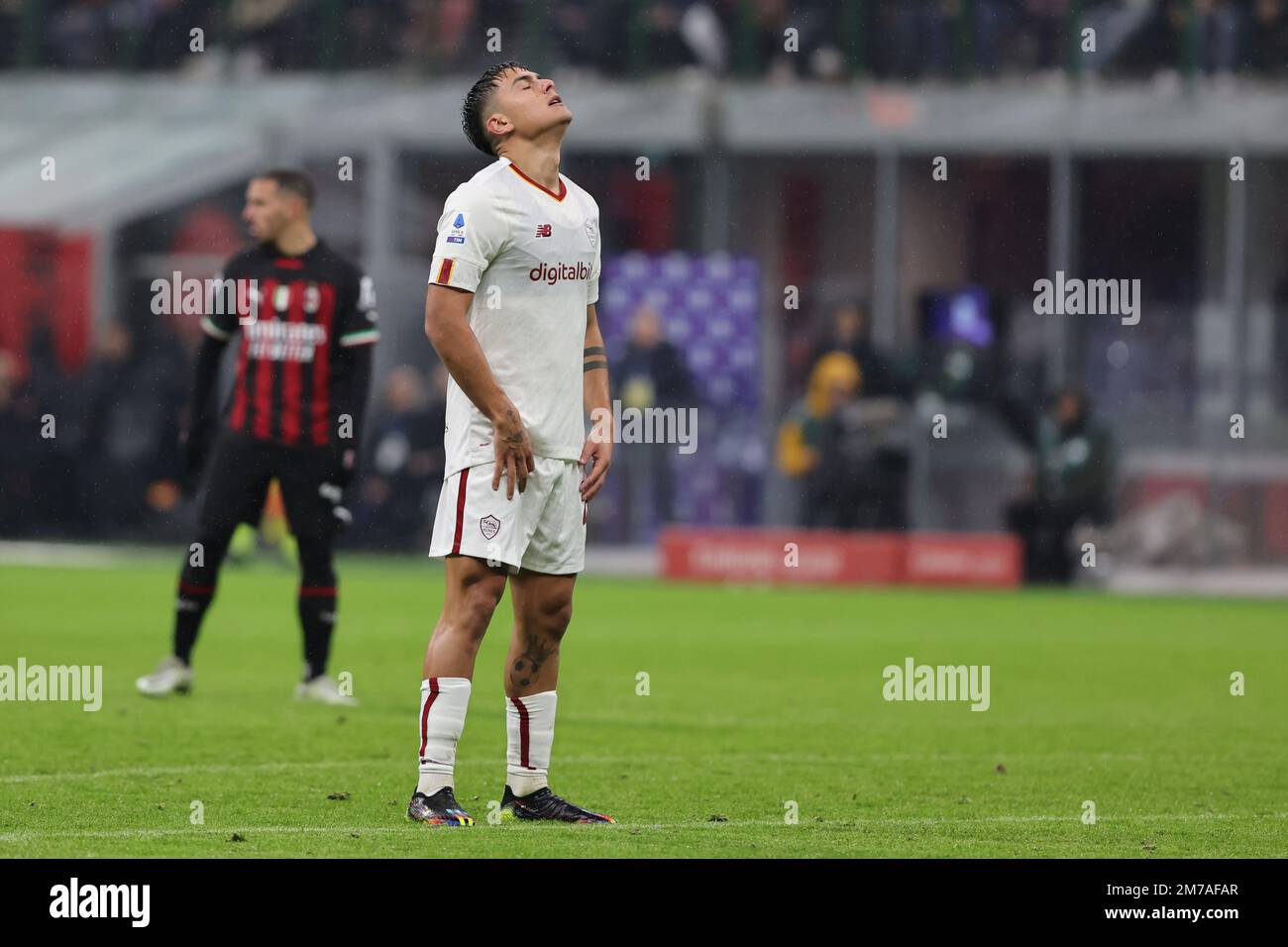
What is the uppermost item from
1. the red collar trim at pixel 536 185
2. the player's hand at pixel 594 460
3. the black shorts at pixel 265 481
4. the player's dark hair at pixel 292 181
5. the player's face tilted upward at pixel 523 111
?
the player's dark hair at pixel 292 181

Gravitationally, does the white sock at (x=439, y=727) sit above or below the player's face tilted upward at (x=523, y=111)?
below

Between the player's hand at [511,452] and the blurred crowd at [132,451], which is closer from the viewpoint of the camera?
the player's hand at [511,452]

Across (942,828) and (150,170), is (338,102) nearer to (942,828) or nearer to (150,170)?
(150,170)

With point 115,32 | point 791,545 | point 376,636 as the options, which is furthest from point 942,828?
point 115,32

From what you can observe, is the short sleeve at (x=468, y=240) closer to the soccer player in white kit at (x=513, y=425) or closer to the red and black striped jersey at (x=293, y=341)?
the soccer player in white kit at (x=513, y=425)

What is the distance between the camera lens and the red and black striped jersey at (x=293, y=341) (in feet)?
34.6

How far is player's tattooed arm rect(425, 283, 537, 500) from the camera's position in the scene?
6754mm

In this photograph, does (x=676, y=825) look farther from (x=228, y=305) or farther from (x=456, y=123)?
(x=456, y=123)

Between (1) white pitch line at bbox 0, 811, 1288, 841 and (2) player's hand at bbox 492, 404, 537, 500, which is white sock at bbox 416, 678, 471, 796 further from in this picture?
(2) player's hand at bbox 492, 404, 537, 500

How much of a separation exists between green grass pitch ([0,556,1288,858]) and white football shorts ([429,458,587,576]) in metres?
0.79

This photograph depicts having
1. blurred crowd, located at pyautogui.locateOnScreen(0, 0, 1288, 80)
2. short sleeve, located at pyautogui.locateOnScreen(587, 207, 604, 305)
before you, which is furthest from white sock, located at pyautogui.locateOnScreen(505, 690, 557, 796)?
blurred crowd, located at pyautogui.locateOnScreen(0, 0, 1288, 80)

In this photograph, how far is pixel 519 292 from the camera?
6965 mm

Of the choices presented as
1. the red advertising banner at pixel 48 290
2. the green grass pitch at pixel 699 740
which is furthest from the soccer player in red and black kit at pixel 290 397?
the red advertising banner at pixel 48 290

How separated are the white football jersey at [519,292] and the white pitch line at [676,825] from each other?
1082 mm
